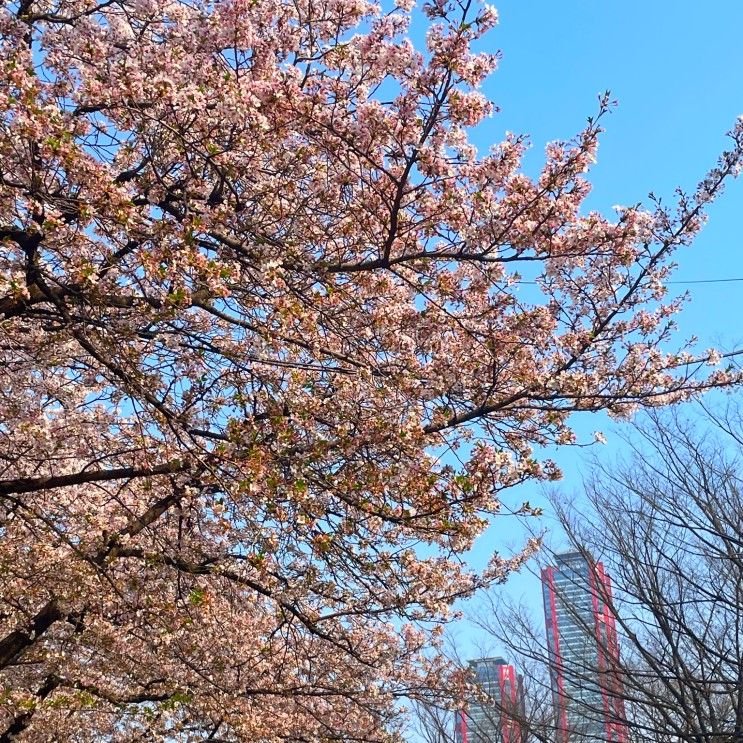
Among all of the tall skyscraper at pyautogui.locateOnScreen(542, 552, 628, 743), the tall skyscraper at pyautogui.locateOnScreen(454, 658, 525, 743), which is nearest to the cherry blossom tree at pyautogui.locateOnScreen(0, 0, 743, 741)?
the tall skyscraper at pyautogui.locateOnScreen(542, 552, 628, 743)

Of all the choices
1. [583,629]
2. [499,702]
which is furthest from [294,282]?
[499,702]

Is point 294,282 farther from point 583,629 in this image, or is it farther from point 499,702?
point 499,702

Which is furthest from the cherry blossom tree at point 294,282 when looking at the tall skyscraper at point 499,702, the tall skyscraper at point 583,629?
the tall skyscraper at point 499,702

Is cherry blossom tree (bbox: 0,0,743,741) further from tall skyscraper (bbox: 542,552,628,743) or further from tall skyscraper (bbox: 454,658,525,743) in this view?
tall skyscraper (bbox: 454,658,525,743)

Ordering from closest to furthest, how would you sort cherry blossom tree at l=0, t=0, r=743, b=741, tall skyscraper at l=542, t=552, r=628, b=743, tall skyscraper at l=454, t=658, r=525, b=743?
cherry blossom tree at l=0, t=0, r=743, b=741
tall skyscraper at l=542, t=552, r=628, b=743
tall skyscraper at l=454, t=658, r=525, b=743

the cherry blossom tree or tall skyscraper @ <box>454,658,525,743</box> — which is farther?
tall skyscraper @ <box>454,658,525,743</box>

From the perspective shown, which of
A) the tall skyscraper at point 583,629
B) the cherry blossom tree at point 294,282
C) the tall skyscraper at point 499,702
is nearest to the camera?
the cherry blossom tree at point 294,282

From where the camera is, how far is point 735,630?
8.09 meters

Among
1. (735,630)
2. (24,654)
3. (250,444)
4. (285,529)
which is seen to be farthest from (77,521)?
(735,630)

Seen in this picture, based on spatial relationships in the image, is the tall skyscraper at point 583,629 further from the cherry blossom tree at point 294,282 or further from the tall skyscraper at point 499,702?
the tall skyscraper at point 499,702

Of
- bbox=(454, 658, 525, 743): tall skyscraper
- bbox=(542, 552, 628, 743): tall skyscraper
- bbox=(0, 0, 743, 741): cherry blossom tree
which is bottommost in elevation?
bbox=(0, 0, 743, 741): cherry blossom tree

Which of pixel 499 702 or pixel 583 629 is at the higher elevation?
pixel 499 702

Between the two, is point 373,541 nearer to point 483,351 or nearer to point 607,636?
point 483,351

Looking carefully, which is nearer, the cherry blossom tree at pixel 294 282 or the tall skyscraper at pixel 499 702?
the cherry blossom tree at pixel 294 282
